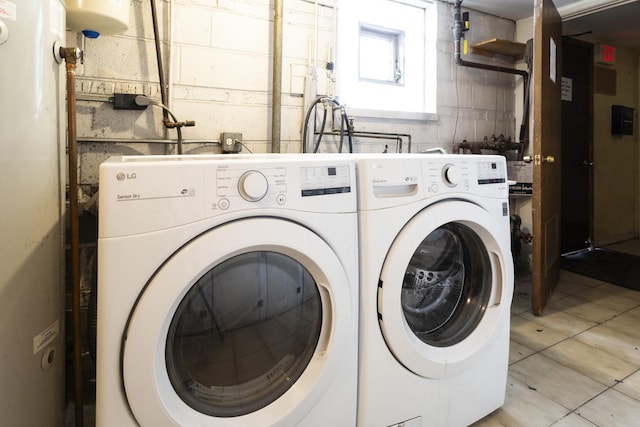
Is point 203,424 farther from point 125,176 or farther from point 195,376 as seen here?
point 125,176

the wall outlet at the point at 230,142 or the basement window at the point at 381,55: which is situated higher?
the basement window at the point at 381,55

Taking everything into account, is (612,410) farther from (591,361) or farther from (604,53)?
(604,53)

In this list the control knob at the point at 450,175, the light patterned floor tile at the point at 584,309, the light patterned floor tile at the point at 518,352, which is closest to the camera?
the control knob at the point at 450,175

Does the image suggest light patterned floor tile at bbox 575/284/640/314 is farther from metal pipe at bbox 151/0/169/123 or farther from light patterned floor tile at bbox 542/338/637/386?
metal pipe at bbox 151/0/169/123

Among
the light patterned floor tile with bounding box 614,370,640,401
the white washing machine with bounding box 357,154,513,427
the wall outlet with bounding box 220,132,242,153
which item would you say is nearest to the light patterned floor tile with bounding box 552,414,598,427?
the white washing machine with bounding box 357,154,513,427

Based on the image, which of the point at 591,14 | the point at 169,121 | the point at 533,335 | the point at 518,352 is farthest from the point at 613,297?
the point at 169,121

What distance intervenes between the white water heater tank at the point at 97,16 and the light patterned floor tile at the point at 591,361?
2.30 meters

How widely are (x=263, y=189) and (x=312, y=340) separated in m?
0.43

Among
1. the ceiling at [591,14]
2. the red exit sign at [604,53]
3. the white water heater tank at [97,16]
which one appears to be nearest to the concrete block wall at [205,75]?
the white water heater tank at [97,16]

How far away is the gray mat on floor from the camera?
Answer: 2723mm

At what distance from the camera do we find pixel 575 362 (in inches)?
64.8

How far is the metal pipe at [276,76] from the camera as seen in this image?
6.23 feet

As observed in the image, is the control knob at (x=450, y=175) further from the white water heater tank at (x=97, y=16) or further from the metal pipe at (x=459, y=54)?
the metal pipe at (x=459, y=54)

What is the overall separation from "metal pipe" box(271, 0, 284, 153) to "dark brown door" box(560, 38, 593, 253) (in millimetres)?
2752
